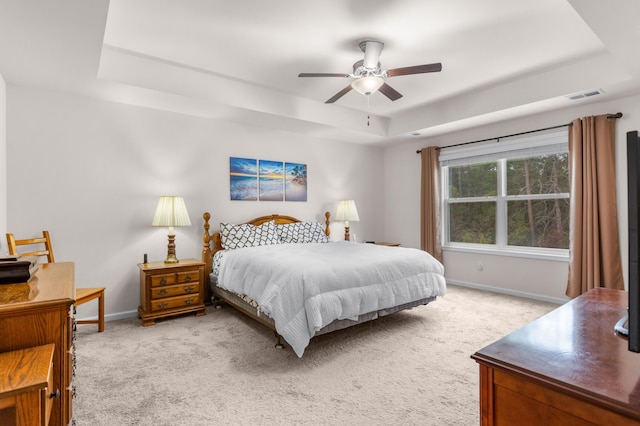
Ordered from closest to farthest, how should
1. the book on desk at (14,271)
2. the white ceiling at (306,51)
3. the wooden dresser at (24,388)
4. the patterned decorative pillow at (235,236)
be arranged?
the wooden dresser at (24,388)
the book on desk at (14,271)
the white ceiling at (306,51)
the patterned decorative pillow at (235,236)

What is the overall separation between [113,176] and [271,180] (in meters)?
1.99

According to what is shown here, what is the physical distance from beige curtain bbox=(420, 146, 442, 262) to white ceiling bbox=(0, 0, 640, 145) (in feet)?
3.00

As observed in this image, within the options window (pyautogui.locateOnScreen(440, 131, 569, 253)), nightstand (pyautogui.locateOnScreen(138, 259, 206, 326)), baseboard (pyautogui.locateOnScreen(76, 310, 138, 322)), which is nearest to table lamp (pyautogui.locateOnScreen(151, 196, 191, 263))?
nightstand (pyautogui.locateOnScreen(138, 259, 206, 326))

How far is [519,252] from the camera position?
15.2ft

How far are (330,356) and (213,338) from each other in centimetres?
115

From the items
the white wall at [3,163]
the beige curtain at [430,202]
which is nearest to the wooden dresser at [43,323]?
the white wall at [3,163]

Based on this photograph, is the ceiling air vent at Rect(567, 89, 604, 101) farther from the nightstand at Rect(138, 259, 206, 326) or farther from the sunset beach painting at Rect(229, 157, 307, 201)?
the nightstand at Rect(138, 259, 206, 326)

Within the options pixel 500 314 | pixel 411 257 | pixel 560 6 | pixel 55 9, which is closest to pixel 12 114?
pixel 55 9

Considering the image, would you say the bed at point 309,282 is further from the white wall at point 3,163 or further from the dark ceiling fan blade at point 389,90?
the white wall at point 3,163

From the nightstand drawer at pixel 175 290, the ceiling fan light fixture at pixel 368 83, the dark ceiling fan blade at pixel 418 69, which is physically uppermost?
the dark ceiling fan blade at pixel 418 69

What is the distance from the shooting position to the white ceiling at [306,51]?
96.2 inches

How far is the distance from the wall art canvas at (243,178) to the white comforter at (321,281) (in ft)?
3.58

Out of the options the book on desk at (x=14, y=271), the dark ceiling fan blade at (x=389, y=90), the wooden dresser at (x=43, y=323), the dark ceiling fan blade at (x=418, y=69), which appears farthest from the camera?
the dark ceiling fan blade at (x=389, y=90)

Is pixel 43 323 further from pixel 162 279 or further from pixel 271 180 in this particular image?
pixel 271 180
